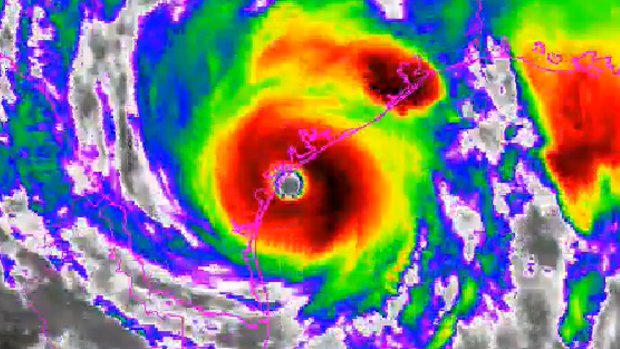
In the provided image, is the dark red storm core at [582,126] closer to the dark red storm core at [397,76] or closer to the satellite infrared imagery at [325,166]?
the satellite infrared imagery at [325,166]

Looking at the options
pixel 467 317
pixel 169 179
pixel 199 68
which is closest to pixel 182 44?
pixel 199 68

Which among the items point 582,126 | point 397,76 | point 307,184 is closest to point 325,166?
point 307,184

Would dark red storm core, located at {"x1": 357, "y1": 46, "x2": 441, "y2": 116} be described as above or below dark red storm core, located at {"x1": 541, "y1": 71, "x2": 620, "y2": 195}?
above

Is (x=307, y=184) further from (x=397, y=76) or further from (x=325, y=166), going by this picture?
(x=397, y=76)

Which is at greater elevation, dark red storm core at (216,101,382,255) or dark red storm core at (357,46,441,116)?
dark red storm core at (357,46,441,116)

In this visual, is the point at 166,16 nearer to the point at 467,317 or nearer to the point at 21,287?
the point at 21,287

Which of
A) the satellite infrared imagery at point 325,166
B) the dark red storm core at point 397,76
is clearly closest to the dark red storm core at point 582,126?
the satellite infrared imagery at point 325,166

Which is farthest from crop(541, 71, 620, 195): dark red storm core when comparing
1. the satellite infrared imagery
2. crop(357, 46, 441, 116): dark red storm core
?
crop(357, 46, 441, 116): dark red storm core

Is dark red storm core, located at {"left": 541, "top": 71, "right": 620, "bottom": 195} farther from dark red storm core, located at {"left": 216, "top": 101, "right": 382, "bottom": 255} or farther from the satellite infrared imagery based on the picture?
dark red storm core, located at {"left": 216, "top": 101, "right": 382, "bottom": 255}
